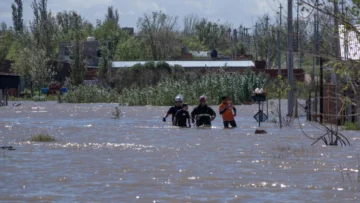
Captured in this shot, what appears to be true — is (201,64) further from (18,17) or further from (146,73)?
(18,17)

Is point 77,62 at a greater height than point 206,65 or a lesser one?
greater

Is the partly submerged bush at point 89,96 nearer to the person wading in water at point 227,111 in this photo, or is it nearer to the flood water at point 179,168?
the person wading in water at point 227,111

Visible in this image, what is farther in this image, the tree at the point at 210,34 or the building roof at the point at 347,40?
the tree at the point at 210,34

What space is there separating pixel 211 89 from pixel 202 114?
25.3 meters

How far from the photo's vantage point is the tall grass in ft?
180

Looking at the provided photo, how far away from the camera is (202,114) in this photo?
1160 inches

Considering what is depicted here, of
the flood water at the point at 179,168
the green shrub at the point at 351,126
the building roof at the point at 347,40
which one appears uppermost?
the building roof at the point at 347,40

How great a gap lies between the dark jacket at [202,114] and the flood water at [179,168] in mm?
391

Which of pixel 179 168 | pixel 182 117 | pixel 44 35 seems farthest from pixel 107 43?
pixel 179 168

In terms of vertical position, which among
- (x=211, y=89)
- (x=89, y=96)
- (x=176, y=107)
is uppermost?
(x=211, y=89)

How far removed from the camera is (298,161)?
19.4 meters

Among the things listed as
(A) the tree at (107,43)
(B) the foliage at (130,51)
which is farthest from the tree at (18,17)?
(B) the foliage at (130,51)

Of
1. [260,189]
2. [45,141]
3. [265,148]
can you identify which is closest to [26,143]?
[45,141]

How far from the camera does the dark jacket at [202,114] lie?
29.2 meters
